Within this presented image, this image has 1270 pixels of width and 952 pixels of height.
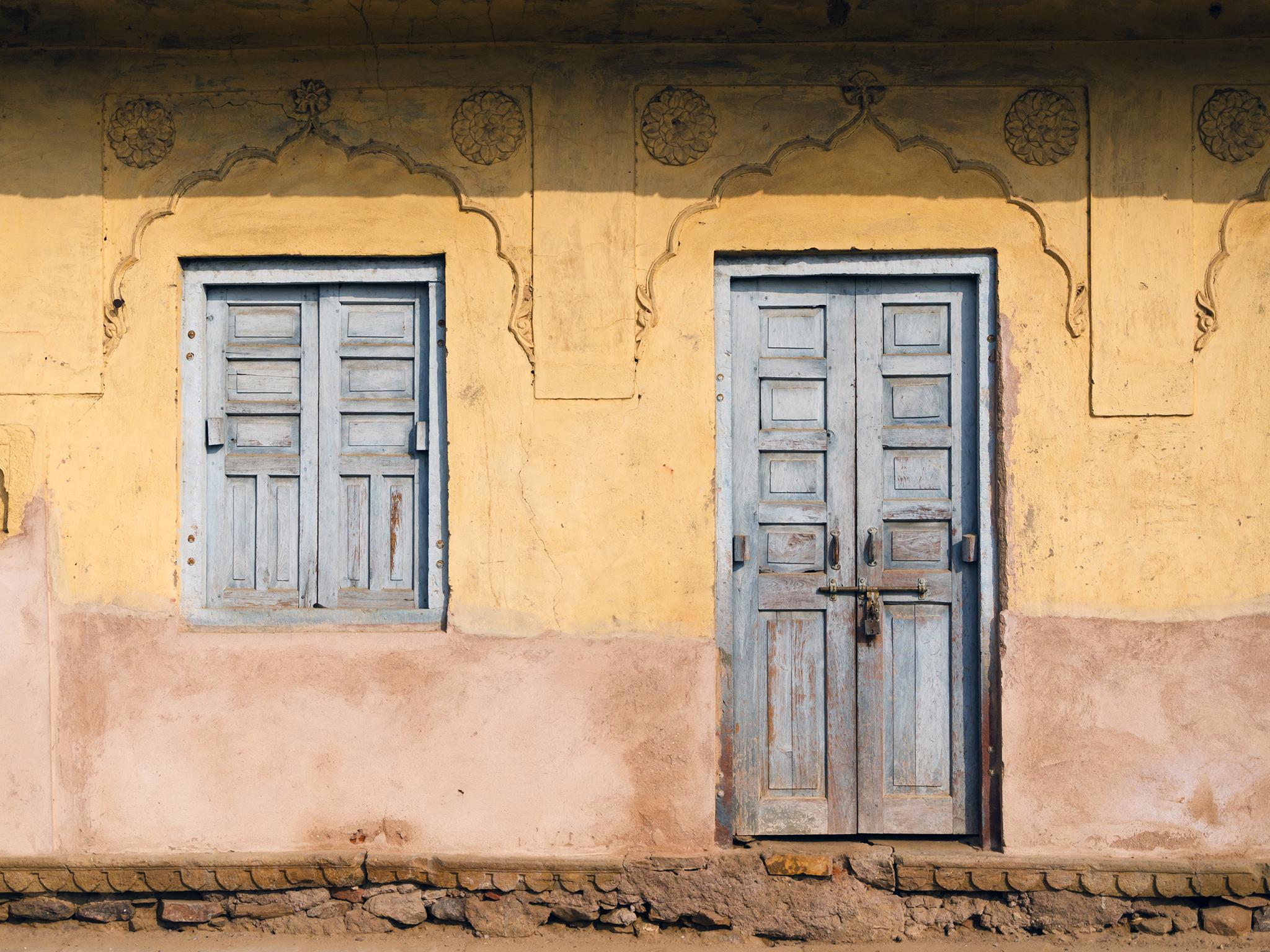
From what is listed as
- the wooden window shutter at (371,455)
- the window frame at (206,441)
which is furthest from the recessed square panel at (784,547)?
the wooden window shutter at (371,455)

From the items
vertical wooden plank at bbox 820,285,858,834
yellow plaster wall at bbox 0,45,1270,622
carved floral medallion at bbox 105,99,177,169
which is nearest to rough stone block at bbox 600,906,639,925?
vertical wooden plank at bbox 820,285,858,834

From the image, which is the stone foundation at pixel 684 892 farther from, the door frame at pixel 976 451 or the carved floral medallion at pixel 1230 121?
the carved floral medallion at pixel 1230 121

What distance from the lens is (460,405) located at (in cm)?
425

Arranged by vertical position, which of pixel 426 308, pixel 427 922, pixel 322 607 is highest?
pixel 426 308

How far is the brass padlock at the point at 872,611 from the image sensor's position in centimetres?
426

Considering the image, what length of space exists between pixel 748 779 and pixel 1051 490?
1569mm

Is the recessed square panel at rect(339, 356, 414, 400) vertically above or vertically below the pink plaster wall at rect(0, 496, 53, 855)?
above

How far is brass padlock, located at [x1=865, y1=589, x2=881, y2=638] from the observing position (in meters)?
4.26

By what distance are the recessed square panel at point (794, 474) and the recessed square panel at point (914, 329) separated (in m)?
0.51

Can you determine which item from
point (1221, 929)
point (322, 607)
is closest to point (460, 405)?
point (322, 607)

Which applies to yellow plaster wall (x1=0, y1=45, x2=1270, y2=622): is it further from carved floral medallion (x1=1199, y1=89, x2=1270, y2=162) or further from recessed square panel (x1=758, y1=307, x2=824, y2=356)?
recessed square panel (x1=758, y1=307, x2=824, y2=356)

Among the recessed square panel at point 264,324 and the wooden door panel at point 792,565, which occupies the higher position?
the recessed square panel at point 264,324

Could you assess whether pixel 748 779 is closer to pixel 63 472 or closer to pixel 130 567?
pixel 130 567

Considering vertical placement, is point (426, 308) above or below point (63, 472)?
above
